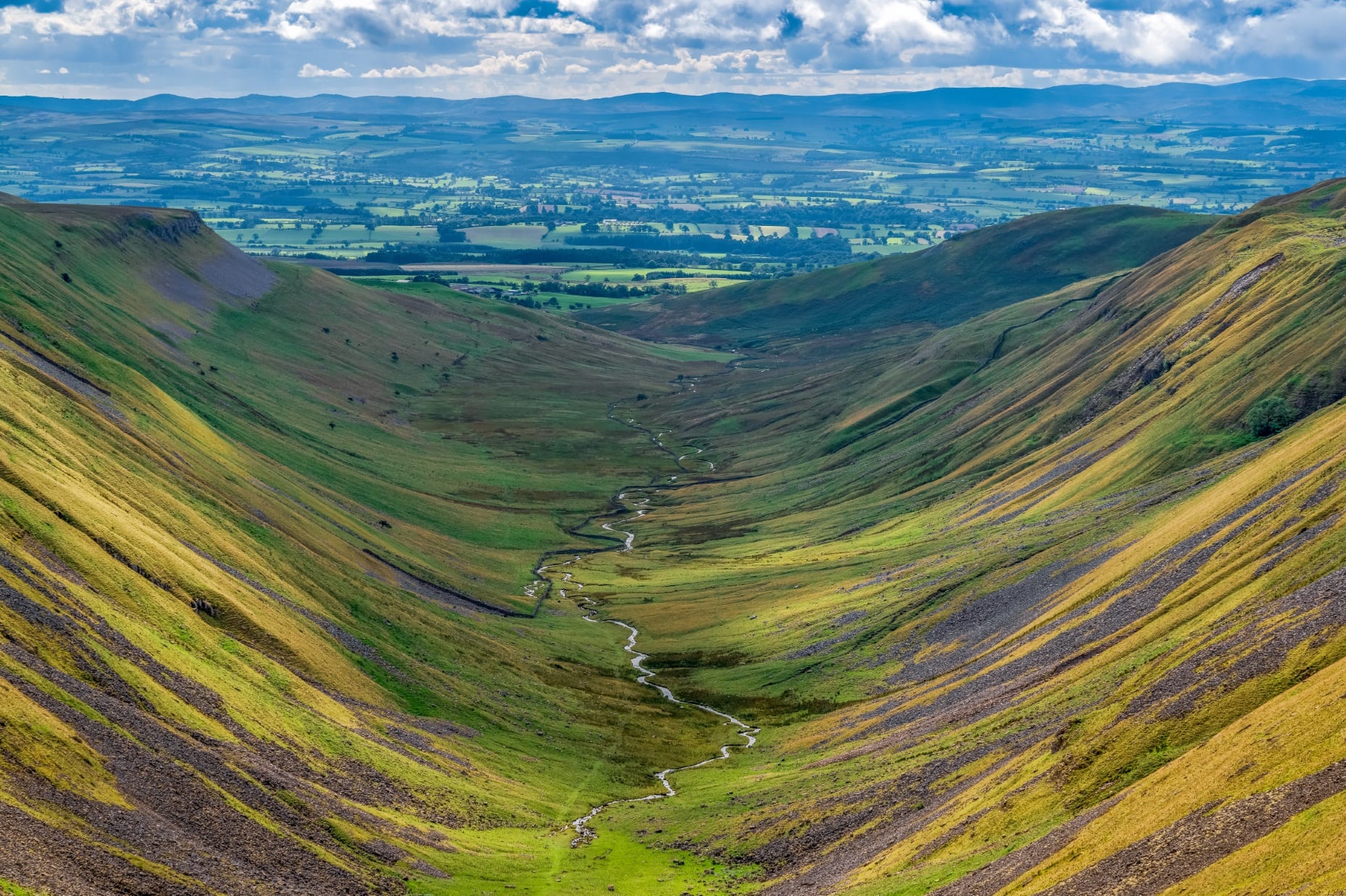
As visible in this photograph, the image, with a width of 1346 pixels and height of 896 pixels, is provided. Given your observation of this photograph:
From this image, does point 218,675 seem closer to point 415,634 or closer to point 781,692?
point 415,634

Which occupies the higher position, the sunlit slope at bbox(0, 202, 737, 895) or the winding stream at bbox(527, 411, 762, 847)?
the sunlit slope at bbox(0, 202, 737, 895)

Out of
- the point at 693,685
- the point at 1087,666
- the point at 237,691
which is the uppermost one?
the point at 237,691

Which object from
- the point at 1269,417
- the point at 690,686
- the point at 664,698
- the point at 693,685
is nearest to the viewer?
the point at 664,698

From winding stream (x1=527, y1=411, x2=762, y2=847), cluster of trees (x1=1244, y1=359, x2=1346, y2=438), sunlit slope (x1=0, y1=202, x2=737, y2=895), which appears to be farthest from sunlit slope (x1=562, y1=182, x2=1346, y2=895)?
sunlit slope (x1=0, y1=202, x2=737, y2=895)

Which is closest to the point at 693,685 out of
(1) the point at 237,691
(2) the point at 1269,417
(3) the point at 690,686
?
(3) the point at 690,686

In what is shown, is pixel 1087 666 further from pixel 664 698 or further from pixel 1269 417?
pixel 1269 417

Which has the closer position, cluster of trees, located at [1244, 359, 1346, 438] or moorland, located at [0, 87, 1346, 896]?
moorland, located at [0, 87, 1346, 896]

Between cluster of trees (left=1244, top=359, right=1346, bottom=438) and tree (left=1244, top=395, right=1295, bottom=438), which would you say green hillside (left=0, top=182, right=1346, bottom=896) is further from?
cluster of trees (left=1244, top=359, right=1346, bottom=438)

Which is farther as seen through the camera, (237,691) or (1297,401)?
(1297,401)
